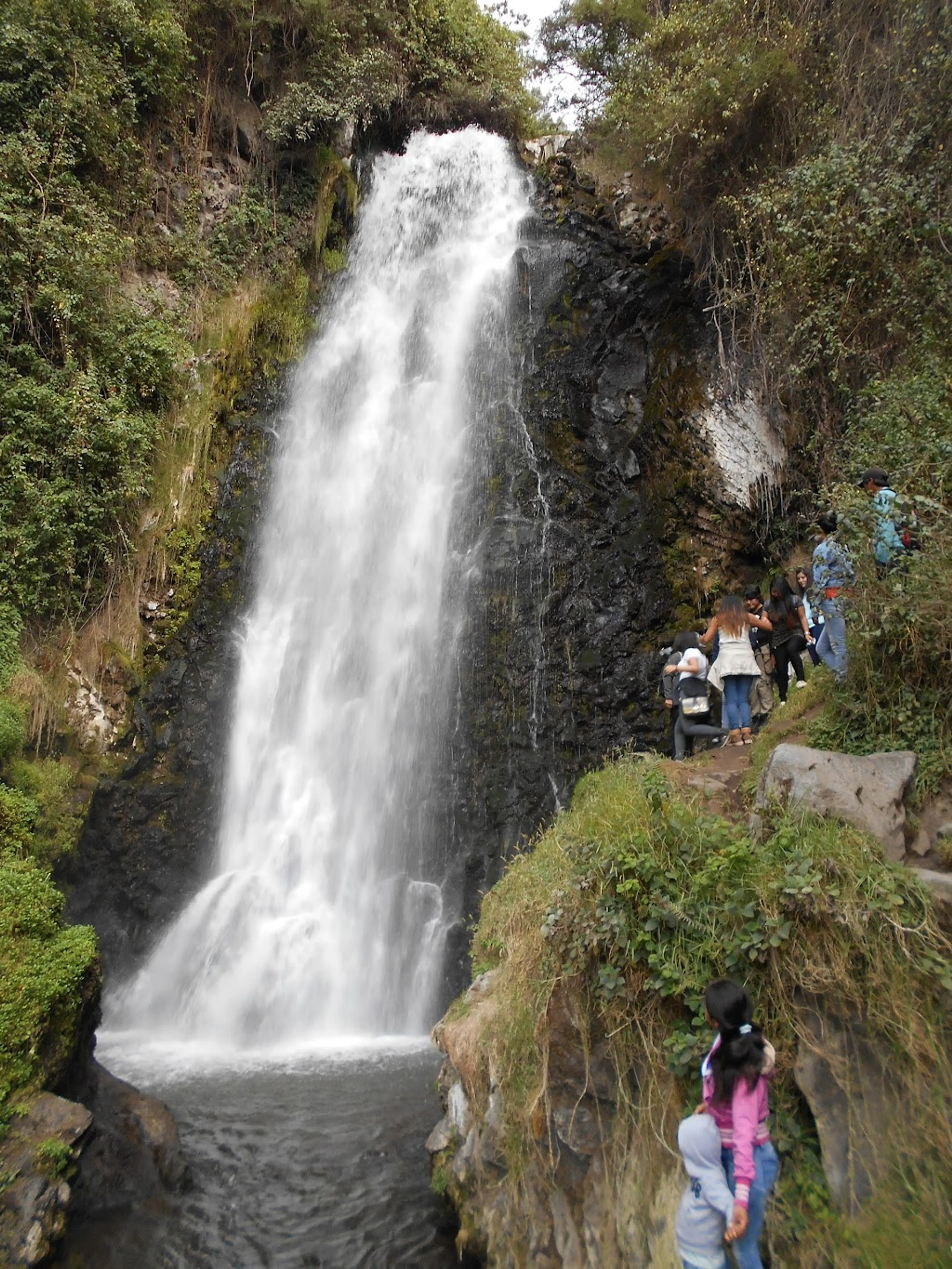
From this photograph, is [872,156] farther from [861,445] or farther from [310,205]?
[310,205]

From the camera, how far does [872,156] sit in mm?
9234

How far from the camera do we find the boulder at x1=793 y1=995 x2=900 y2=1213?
3.16m

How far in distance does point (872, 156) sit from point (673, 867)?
911 centimetres

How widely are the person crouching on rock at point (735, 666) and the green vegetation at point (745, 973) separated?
2.59 meters

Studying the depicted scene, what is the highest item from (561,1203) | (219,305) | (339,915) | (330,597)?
(219,305)

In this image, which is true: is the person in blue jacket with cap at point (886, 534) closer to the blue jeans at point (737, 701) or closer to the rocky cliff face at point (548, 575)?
the blue jeans at point (737, 701)

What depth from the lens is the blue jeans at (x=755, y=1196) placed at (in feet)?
9.70

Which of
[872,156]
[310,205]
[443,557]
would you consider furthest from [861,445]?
[310,205]

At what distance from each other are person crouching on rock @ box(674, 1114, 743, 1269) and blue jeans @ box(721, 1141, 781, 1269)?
41 mm

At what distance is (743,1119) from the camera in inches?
119

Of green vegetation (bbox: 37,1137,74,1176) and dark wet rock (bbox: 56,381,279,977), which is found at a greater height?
dark wet rock (bbox: 56,381,279,977)

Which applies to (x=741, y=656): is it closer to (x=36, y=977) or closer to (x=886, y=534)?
(x=886, y=534)

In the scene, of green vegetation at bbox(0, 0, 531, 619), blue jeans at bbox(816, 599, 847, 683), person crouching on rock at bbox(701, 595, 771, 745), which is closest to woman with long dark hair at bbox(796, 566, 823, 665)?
blue jeans at bbox(816, 599, 847, 683)

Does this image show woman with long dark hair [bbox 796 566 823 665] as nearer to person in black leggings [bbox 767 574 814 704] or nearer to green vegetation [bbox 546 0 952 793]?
person in black leggings [bbox 767 574 814 704]
